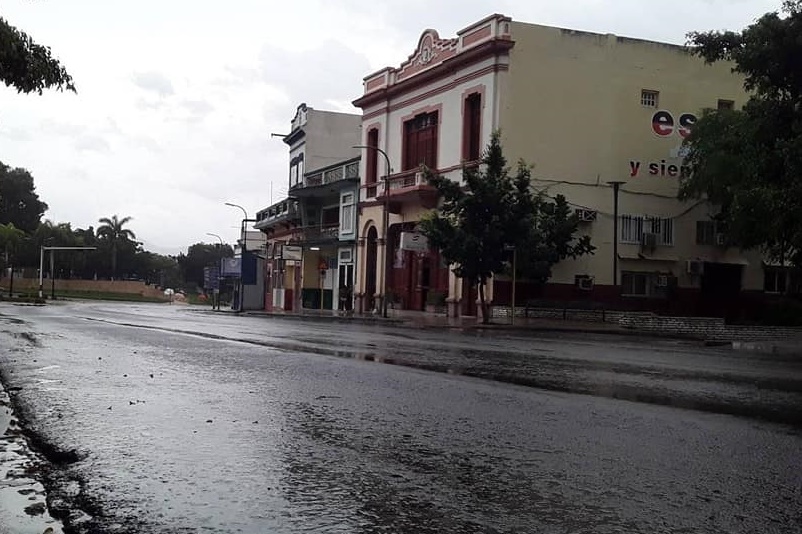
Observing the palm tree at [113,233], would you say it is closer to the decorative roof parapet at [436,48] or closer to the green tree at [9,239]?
the green tree at [9,239]

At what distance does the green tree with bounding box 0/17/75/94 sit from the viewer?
6.61 m

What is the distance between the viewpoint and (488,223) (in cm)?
2791

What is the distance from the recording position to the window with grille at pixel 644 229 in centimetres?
3494

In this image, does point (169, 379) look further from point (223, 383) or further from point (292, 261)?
point (292, 261)

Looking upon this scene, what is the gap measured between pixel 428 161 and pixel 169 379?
29.3 m

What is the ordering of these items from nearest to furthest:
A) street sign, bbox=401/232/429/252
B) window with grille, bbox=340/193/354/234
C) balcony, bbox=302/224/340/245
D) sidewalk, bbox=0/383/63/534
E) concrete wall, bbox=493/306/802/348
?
sidewalk, bbox=0/383/63/534 → concrete wall, bbox=493/306/802/348 → street sign, bbox=401/232/429/252 → window with grille, bbox=340/193/354/234 → balcony, bbox=302/224/340/245

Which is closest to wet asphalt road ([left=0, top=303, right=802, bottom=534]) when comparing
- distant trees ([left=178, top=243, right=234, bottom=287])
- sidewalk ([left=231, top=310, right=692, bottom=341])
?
sidewalk ([left=231, top=310, right=692, bottom=341])

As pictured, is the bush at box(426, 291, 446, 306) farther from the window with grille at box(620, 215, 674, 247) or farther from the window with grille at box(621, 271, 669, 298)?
the window with grille at box(620, 215, 674, 247)

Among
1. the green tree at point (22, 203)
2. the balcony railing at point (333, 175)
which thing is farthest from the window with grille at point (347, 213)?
the green tree at point (22, 203)

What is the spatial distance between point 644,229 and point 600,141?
4.23 meters

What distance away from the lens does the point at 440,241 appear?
93.0ft

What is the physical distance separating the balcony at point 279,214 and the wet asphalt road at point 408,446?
145 feet

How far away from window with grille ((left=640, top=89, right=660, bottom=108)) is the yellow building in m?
0.04

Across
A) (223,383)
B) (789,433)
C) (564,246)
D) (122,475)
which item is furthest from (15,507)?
(564,246)
